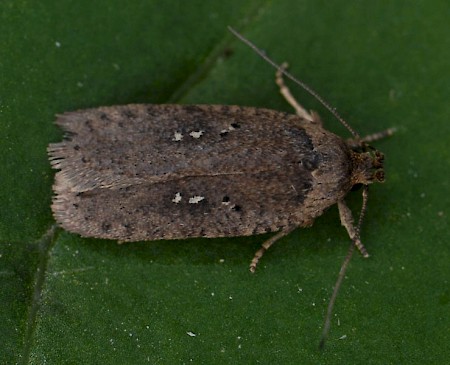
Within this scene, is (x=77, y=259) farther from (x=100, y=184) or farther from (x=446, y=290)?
(x=446, y=290)

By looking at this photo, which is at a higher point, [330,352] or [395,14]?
[395,14]

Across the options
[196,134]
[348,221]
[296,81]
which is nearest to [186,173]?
[196,134]

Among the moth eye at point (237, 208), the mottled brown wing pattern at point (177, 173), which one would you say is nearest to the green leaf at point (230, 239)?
the mottled brown wing pattern at point (177, 173)

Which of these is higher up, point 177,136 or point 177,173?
point 177,136

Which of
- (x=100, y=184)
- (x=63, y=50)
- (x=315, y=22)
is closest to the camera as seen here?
(x=100, y=184)

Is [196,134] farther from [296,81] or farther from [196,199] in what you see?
[296,81]

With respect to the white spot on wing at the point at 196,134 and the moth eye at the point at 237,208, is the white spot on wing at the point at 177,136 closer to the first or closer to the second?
the white spot on wing at the point at 196,134

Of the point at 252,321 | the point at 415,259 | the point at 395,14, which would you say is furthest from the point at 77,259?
the point at 395,14
